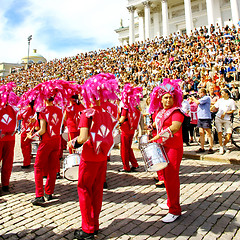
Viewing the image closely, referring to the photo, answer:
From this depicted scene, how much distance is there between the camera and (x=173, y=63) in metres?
18.5

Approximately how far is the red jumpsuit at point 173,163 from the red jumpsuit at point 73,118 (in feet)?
10.0

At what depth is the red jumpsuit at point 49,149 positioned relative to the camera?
13.2 ft

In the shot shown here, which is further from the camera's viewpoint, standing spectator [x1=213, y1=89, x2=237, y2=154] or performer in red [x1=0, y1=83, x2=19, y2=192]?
standing spectator [x1=213, y1=89, x2=237, y2=154]

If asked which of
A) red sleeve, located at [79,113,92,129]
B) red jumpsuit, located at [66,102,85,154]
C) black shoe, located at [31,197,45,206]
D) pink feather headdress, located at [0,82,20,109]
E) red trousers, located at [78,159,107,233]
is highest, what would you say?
pink feather headdress, located at [0,82,20,109]

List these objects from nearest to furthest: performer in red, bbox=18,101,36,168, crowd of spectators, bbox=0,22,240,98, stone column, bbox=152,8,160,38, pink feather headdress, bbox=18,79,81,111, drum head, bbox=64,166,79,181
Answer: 1. drum head, bbox=64,166,79,181
2. pink feather headdress, bbox=18,79,81,111
3. performer in red, bbox=18,101,36,168
4. crowd of spectators, bbox=0,22,240,98
5. stone column, bbox=152,8,160,38

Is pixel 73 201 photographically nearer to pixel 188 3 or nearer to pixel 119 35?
pixel 188 3

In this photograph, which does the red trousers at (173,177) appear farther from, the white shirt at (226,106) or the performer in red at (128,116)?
the white shirt at (226,106)

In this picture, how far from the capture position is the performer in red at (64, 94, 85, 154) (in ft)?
19.0

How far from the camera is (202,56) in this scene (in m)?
17.2

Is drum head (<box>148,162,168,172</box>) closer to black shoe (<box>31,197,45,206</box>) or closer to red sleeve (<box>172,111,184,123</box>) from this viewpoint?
red sleeve (<box>172,111,184,123</box>)

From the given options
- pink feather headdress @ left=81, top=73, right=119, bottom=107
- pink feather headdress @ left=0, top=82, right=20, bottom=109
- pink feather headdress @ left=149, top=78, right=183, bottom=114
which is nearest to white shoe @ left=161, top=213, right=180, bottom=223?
pink feather headdress @ left=149, top=78, right=183, bottom=114

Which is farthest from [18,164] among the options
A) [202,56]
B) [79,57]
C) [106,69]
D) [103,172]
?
[79,57]

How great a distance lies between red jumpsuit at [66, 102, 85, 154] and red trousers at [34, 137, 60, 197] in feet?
4.96

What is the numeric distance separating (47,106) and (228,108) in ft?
18.4
